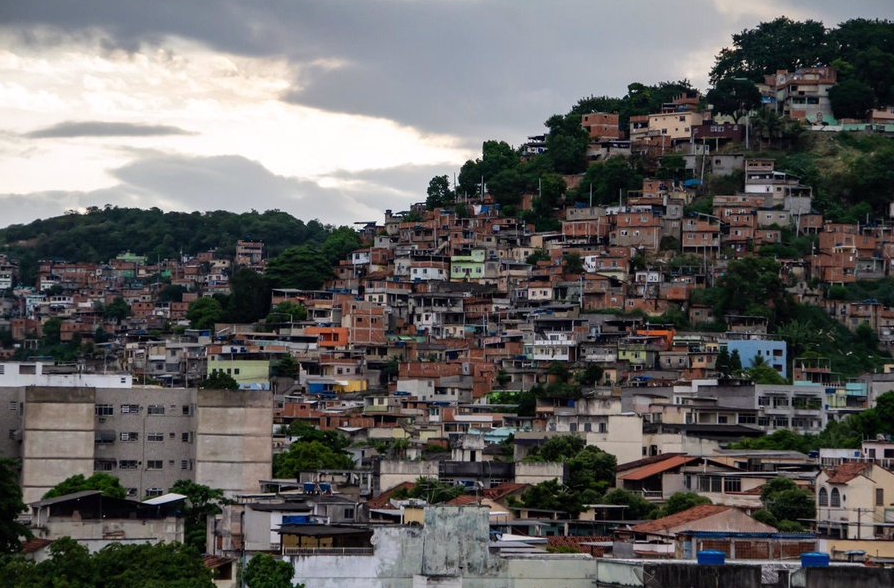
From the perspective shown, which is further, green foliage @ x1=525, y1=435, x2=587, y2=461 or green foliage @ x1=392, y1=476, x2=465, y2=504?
green foliage @ x1=525, y1=435, x2=587, y2=461

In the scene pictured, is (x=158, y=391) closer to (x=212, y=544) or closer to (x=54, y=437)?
(x=54, y=437)

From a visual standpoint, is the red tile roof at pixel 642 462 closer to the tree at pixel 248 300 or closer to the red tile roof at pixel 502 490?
the red tile roof at pixel 502 490

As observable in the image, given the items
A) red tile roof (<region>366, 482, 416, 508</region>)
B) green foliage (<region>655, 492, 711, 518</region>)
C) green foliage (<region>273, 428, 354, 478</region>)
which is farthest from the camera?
green foliage (<region>273, 428, 354, 478</region>)

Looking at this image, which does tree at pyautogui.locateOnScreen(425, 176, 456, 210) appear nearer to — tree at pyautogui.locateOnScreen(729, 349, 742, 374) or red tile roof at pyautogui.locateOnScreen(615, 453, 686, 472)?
tree at pyautogui.locateOnScreen(729, 349, 742, 374)

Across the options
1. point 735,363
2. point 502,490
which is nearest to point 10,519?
point 502,490

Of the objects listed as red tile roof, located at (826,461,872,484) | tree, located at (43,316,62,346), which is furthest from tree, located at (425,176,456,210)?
red tile roof, located at (826,461,872,484)

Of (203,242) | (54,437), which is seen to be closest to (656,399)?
(54,437)

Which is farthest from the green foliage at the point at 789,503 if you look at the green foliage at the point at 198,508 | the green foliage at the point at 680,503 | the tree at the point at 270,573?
the tree at the point at 270,573
